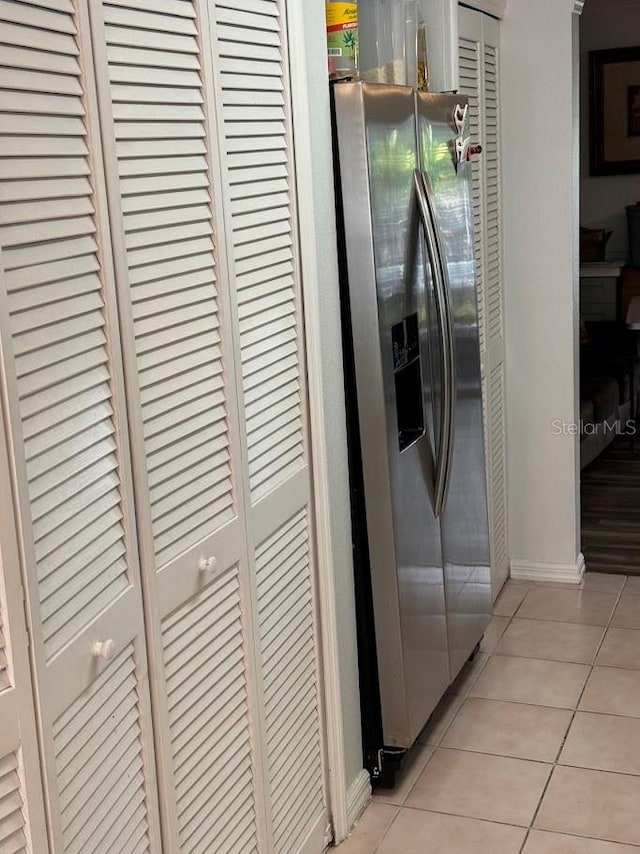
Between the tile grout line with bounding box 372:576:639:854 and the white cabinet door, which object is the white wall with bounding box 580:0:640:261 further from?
the white cabinet door

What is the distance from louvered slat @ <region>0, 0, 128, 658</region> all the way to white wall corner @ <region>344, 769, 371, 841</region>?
129 centimetres

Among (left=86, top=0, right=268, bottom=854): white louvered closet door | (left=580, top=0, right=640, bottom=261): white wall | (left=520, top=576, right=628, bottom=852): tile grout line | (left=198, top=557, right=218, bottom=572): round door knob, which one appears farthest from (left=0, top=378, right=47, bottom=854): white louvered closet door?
(left=580, top=0, right=640, bottom=261): white wall

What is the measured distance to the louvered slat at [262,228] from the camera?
198cm

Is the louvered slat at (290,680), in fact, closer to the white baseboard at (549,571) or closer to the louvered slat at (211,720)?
the louvered slat at (211,720)

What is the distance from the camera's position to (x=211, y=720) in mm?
1910

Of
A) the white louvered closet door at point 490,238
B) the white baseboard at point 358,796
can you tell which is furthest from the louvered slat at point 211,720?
the white louvered closet door at point 490,238

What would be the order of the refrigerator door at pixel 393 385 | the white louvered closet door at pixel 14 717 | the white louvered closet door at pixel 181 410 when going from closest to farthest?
the white louvered closet door at pixel 14 717, the white louvered closet door at pixel 181 410, the refrigerator door at pixel 393 385

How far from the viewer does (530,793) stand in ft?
8.89

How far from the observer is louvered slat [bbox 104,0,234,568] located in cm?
162

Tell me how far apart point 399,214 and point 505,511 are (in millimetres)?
1817

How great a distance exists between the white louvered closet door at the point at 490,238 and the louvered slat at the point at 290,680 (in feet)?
5.19

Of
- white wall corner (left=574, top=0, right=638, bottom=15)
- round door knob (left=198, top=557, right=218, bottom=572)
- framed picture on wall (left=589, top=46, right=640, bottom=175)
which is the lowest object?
round door knob (left=198, top=557, right=218, bottom=572)

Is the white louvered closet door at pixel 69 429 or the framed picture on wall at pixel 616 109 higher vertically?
the framed picture on wall at pixel 616 109

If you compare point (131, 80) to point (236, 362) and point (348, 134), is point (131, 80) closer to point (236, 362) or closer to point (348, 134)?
point (236, 362)
